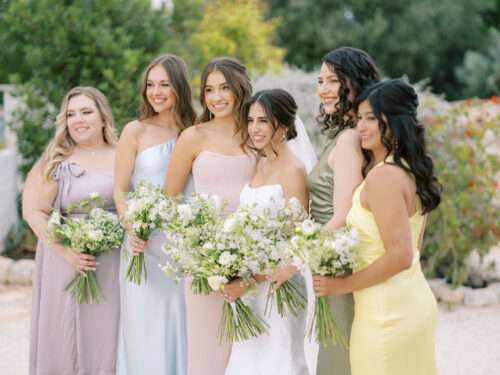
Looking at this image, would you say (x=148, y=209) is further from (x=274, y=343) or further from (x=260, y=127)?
(x=274, y=343)

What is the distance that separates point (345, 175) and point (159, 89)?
1687 millimetres

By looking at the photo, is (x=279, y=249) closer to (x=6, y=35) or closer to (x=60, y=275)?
(x=60, y=275)

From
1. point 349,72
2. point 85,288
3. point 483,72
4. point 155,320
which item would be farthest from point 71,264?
point 483,72

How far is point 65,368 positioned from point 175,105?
194 centimetres

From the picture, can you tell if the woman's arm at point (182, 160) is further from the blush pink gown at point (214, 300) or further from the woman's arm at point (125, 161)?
the woman's arm at point (125, 161)

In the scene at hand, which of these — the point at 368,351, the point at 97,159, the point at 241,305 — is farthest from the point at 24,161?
the point at 368,351

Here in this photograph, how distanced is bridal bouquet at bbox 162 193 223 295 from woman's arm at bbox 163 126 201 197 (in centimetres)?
71

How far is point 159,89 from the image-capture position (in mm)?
5082

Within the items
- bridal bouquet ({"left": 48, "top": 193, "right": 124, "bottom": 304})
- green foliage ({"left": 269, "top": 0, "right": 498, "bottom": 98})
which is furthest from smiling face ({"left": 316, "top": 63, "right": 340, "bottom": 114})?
green foliage ({"left": 269, "top": 0, "right": 498, "bottom": 98})

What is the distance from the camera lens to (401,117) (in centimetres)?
346

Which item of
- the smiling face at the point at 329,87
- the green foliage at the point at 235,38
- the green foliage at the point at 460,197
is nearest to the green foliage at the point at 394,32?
the green foliage at the point at 235,38

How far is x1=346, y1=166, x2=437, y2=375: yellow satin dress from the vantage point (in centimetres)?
352

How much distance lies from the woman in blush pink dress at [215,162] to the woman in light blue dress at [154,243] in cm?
36

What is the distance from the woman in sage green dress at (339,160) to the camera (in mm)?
3893
